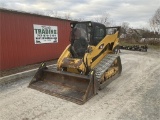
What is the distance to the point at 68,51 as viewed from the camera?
746 cm

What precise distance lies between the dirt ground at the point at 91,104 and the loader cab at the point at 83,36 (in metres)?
1.72

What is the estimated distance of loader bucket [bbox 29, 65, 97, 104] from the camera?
18.9 ft

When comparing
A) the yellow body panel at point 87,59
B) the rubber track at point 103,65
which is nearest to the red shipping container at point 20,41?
the yellow body panel at point 87,59

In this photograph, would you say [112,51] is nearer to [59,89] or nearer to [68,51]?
[68,51]

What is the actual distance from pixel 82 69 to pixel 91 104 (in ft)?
4.47

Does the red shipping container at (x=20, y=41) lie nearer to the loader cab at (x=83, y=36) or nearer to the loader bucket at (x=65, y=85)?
the loader bucket at (x=65, y=85)

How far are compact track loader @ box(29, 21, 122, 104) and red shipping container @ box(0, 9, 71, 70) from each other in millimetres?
2801

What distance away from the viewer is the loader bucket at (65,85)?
5.77m

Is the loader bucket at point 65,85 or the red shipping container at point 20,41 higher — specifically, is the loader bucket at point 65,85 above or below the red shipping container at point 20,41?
below

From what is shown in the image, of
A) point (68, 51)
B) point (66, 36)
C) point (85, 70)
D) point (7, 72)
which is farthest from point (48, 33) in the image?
point (85, 70)

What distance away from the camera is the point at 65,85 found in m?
6.50

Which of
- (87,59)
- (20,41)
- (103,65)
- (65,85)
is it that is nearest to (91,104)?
(65,85)

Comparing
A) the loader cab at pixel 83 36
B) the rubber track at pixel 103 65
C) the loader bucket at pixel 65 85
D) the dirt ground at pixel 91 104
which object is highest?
the loader cab at pixel 83 36

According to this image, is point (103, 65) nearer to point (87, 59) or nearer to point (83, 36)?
point (87, 59)
